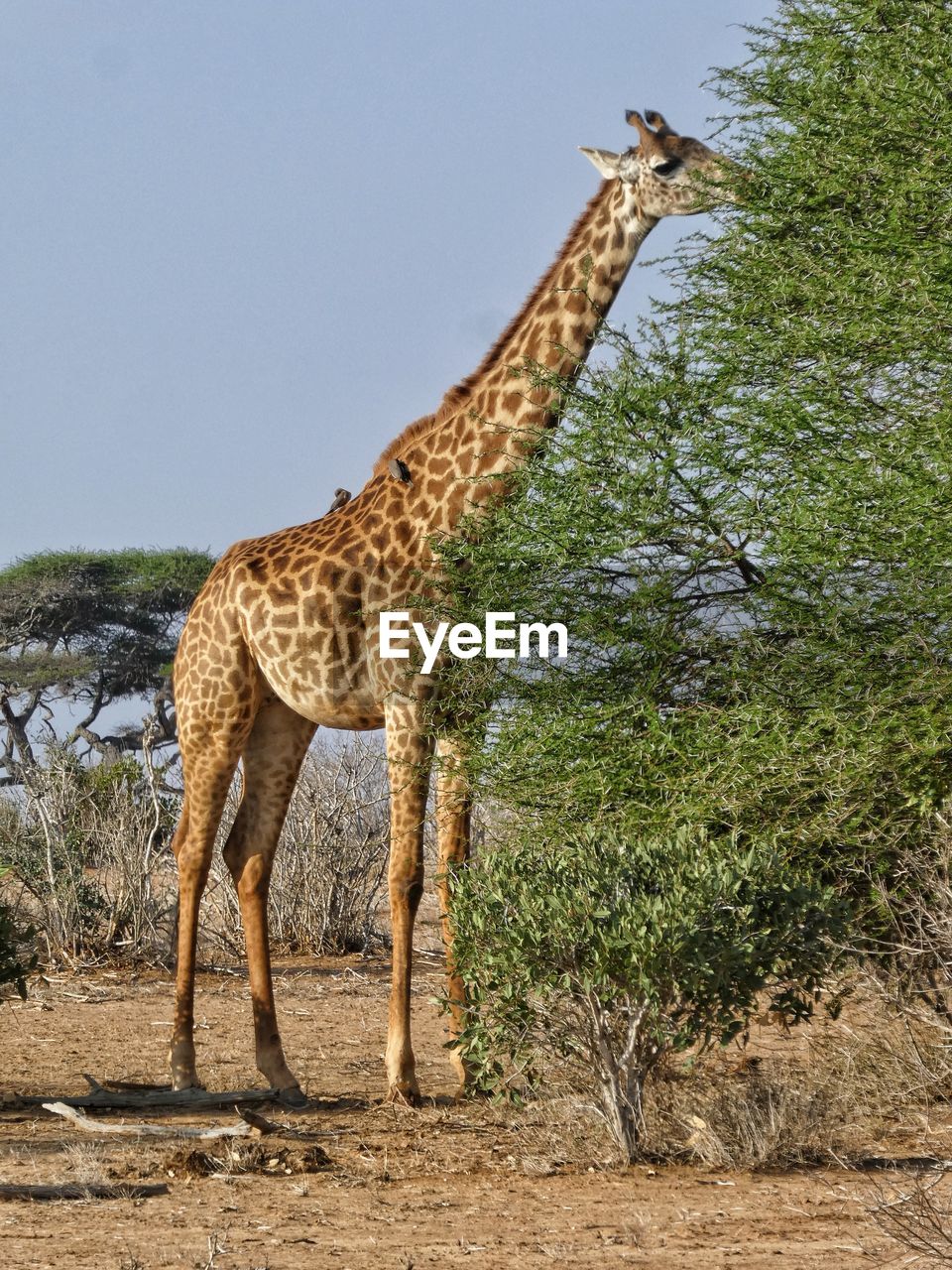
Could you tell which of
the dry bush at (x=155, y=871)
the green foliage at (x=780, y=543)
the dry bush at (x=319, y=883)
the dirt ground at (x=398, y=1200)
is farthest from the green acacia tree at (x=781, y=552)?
the dry bush at (x=319, y=883)

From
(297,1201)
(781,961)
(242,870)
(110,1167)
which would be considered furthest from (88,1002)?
(781,961)

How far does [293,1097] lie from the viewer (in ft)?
24.1

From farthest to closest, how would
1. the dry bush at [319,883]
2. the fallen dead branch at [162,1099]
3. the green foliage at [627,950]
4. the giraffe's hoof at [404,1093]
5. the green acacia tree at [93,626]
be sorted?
the green acacia tree at [93,626] → the dry bush at [319,883] → the fallen dead branch at [162,1099] → the giraffe's hoof at [404,1093] → the green foliage at [627,950]

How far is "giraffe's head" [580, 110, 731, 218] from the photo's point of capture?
23.9ft

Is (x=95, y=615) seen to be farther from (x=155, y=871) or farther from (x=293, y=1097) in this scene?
(x=293, y=1097)

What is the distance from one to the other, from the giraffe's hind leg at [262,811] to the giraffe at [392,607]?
0.04 ft

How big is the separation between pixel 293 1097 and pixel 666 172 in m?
4.70

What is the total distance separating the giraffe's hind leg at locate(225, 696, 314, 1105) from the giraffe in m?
0.01

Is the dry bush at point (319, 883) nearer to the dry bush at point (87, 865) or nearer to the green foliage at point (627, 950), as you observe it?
the dry bush at point (87, 865)

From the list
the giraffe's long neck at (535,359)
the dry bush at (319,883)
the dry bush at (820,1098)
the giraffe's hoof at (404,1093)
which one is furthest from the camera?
the dry bush at (319,883)

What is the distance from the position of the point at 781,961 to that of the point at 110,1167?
261 cm

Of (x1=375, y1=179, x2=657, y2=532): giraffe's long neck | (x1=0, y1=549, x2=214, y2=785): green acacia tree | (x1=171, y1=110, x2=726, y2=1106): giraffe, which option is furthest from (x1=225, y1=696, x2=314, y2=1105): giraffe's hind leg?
(x1=0, y1=549, x2=214, y2=785): green acacia tree

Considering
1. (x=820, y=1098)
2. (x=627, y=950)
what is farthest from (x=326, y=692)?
(x=820, y=1098)

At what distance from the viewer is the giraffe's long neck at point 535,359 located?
7355mm
